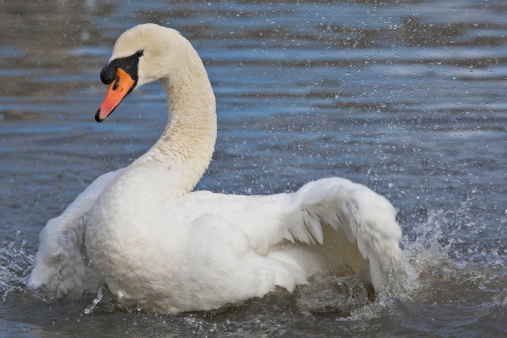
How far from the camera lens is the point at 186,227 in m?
4.73

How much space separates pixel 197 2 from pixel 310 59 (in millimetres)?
3250

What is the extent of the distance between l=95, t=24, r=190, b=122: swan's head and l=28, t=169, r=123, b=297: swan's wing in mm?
712

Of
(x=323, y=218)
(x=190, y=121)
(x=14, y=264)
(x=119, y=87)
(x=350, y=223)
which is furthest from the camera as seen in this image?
(x=14, y=264)

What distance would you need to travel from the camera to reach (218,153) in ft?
26.6

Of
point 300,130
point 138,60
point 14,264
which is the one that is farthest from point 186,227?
point 300,130

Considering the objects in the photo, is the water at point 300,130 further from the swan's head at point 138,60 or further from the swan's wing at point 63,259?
the swan's head at point 138,60

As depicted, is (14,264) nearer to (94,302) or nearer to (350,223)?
(94,302)

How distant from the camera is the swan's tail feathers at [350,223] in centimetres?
462

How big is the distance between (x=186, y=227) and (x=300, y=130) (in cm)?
400

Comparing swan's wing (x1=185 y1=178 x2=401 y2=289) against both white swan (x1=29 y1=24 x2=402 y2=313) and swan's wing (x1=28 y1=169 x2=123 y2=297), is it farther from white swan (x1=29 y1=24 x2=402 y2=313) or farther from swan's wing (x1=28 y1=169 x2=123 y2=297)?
swan's wing (x1=28 y1=169 x2=123 y2=297)

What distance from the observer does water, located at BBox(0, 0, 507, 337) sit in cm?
530

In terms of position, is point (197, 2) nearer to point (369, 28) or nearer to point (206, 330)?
point (369, 28)

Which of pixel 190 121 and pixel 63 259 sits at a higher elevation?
pixel 190 121

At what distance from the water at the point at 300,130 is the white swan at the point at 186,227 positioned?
227 mm
